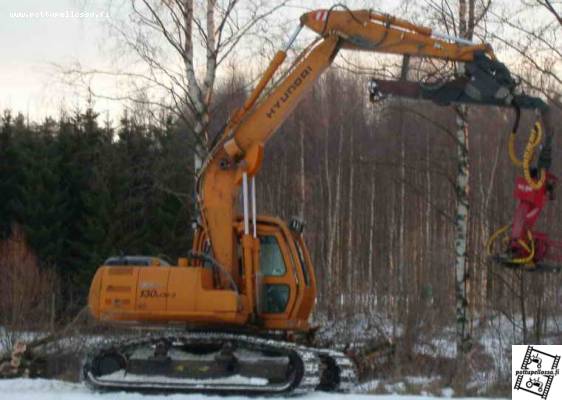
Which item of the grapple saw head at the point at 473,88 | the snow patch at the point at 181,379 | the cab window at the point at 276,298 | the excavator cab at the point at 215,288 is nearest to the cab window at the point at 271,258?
the excavator cab at the point at 215,288

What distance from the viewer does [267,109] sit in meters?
14.1

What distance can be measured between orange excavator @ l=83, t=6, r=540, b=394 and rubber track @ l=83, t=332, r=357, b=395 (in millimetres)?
18

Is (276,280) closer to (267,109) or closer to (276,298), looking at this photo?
(276,298)

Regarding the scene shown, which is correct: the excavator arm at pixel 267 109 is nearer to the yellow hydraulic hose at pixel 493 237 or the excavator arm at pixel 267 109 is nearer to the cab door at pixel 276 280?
the cab door at pixel 276 280

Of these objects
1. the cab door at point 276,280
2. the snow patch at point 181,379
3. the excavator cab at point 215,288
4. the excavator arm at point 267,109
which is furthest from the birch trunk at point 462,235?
the snow patch at point 181,379

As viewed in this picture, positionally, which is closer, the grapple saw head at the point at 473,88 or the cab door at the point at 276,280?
the grapple saw head at the point at 473,88

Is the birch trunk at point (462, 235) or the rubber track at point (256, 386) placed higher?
the birch trunk at point (462, 235)

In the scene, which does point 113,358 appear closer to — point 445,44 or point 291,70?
point 291,70

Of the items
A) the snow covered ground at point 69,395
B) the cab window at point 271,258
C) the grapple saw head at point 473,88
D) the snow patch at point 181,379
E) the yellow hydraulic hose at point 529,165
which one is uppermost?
the grapple saw head at point 473,88

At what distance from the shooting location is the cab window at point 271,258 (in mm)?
14078

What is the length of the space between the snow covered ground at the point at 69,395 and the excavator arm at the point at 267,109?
208 cm

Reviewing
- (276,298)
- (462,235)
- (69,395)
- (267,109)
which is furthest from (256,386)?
(462,235)

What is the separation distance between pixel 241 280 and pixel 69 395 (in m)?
2.75

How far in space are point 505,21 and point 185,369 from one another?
28.4ft
